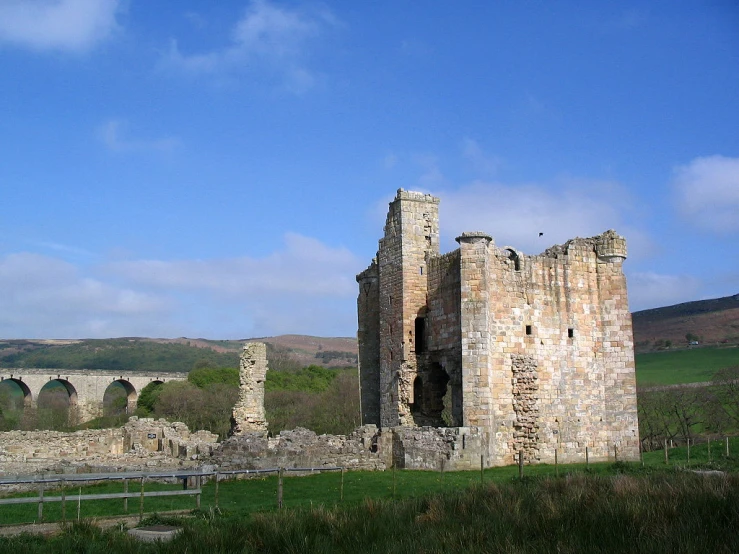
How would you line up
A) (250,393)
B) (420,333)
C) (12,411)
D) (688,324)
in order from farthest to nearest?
(688,324)
(12,411)
(250,393)
(420,333)

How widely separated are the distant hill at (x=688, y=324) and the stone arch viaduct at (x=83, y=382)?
51430 millimetres

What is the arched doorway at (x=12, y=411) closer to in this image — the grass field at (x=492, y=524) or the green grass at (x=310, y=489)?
the green grass at (x=310, y=489)

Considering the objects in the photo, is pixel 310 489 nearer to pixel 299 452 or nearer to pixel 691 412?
pixel 299 452

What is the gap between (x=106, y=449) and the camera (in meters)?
28.6

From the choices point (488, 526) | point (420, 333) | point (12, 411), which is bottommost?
point (488, 526)

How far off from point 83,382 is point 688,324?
218 ft

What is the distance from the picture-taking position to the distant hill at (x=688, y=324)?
84.2 m

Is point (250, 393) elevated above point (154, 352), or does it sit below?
below

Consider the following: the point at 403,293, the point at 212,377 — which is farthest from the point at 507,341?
the point at 212,377

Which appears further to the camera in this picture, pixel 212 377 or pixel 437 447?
pixel 212 377

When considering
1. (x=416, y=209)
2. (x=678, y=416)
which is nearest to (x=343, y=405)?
(x=678, y=416)

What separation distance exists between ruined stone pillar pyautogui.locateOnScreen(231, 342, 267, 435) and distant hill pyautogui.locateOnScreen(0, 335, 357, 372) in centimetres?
8858

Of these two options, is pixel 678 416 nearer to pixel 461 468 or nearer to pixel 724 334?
pixel 461 468

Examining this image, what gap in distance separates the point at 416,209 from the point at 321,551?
1594cm
